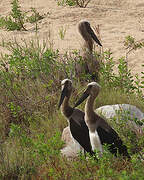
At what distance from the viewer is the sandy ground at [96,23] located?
9.24 meters

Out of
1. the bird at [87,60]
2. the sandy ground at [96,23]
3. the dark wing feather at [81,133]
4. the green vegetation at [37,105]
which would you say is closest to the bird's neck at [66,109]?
the dark wing feather at [81,133]

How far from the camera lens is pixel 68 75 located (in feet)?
20.0

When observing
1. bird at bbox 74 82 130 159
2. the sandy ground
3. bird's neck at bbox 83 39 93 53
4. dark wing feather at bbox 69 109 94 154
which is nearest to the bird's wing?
bird at bbox 74 82 130 159

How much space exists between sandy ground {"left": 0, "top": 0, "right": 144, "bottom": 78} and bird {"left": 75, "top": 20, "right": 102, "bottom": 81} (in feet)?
3.84

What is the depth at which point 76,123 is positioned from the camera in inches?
190

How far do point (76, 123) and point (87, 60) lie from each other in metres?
2.30

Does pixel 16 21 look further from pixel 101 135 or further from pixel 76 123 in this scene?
pixel 101 135

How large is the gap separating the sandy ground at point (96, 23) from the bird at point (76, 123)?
125 inches

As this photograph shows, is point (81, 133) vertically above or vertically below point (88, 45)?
below

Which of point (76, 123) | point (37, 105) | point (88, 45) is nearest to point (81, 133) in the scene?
point (76, 123)

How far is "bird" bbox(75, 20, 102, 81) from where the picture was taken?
21.9 feet

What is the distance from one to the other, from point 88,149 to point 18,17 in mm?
6749

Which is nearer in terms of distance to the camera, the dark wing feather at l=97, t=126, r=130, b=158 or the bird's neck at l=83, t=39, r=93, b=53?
the dark wing feather at l=97, t=126, r=130, b=158

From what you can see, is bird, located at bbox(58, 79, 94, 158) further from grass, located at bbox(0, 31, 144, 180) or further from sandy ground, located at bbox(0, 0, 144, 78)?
sandy ground, located at bbox(0, 0, 144, 78)
